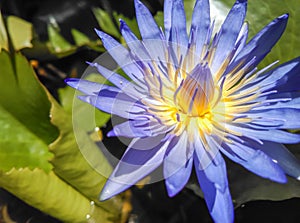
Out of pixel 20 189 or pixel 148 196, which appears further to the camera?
pixel 148 196

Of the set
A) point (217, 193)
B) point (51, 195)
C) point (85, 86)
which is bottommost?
point (51, 195)

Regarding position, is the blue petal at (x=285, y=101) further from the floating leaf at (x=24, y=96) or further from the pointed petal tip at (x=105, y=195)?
the floating leaf at (x=24, y=96)

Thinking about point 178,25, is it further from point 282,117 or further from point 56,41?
point 56,41

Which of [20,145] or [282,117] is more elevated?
[282,117]

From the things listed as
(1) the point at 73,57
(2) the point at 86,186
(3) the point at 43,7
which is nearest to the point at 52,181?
(2) the point at 86,186

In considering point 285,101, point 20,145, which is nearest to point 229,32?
point 285,101

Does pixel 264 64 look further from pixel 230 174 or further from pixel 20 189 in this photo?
pixel 20 189
